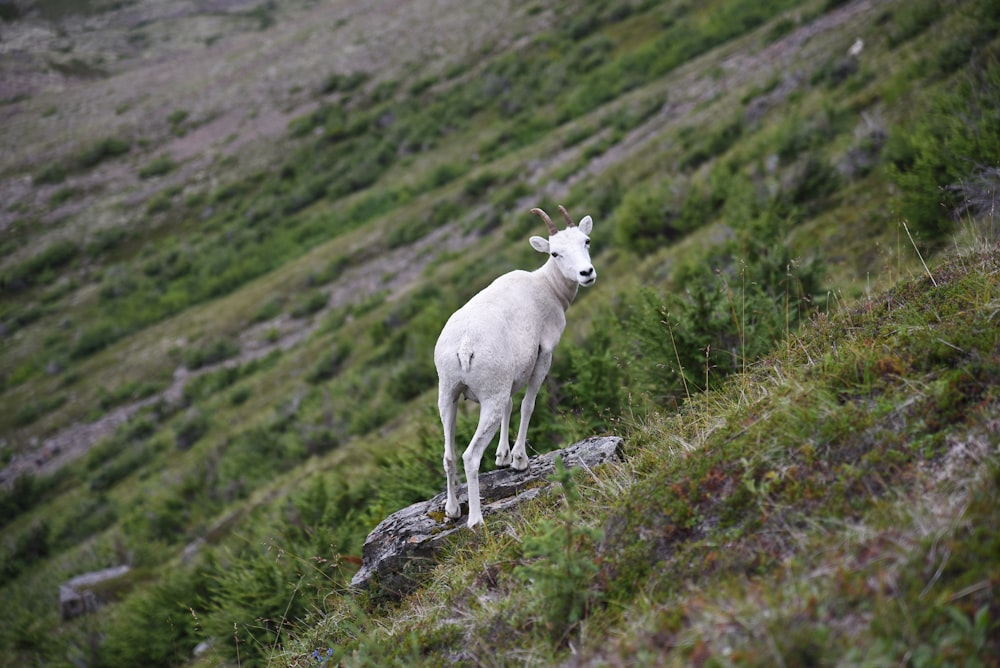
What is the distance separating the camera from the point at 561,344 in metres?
11.5

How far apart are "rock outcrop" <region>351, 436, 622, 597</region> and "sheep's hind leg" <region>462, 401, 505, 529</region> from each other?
0.20 m

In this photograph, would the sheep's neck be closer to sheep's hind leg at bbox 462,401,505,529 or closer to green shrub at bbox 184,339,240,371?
sheep's hind leg at bbox 462,401,505,529

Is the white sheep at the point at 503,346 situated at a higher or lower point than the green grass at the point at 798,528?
higher

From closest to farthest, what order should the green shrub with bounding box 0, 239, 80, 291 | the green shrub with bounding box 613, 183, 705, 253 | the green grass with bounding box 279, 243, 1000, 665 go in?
the green grass with bounding box 279, 243, 1000, 665, the green shrub with bounding box 613, 183, 705, 253, the green shrub with bounding box 0, 239, 80, 291

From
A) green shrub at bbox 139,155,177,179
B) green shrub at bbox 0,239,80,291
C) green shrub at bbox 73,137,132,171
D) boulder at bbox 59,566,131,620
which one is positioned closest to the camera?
boulder at bbox 59,566,131,620

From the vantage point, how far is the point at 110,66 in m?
79.3

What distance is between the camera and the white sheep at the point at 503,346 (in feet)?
15.6

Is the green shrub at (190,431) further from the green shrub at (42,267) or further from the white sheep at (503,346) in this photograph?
the green shrub at (42,267)

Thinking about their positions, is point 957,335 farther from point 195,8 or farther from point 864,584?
point 195,8

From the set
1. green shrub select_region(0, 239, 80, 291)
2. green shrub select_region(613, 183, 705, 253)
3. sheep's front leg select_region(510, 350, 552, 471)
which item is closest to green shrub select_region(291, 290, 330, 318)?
green shrub select_region(613, 183, 705, 253)

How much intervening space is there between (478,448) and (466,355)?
0.75 metres

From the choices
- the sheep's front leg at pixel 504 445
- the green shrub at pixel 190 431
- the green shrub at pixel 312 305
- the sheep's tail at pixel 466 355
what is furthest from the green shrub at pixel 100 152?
the sheep's tail at pixel 466 355

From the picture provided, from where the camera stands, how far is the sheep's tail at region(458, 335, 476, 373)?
15.5 ft

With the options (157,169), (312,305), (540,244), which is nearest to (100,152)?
(157,169)
